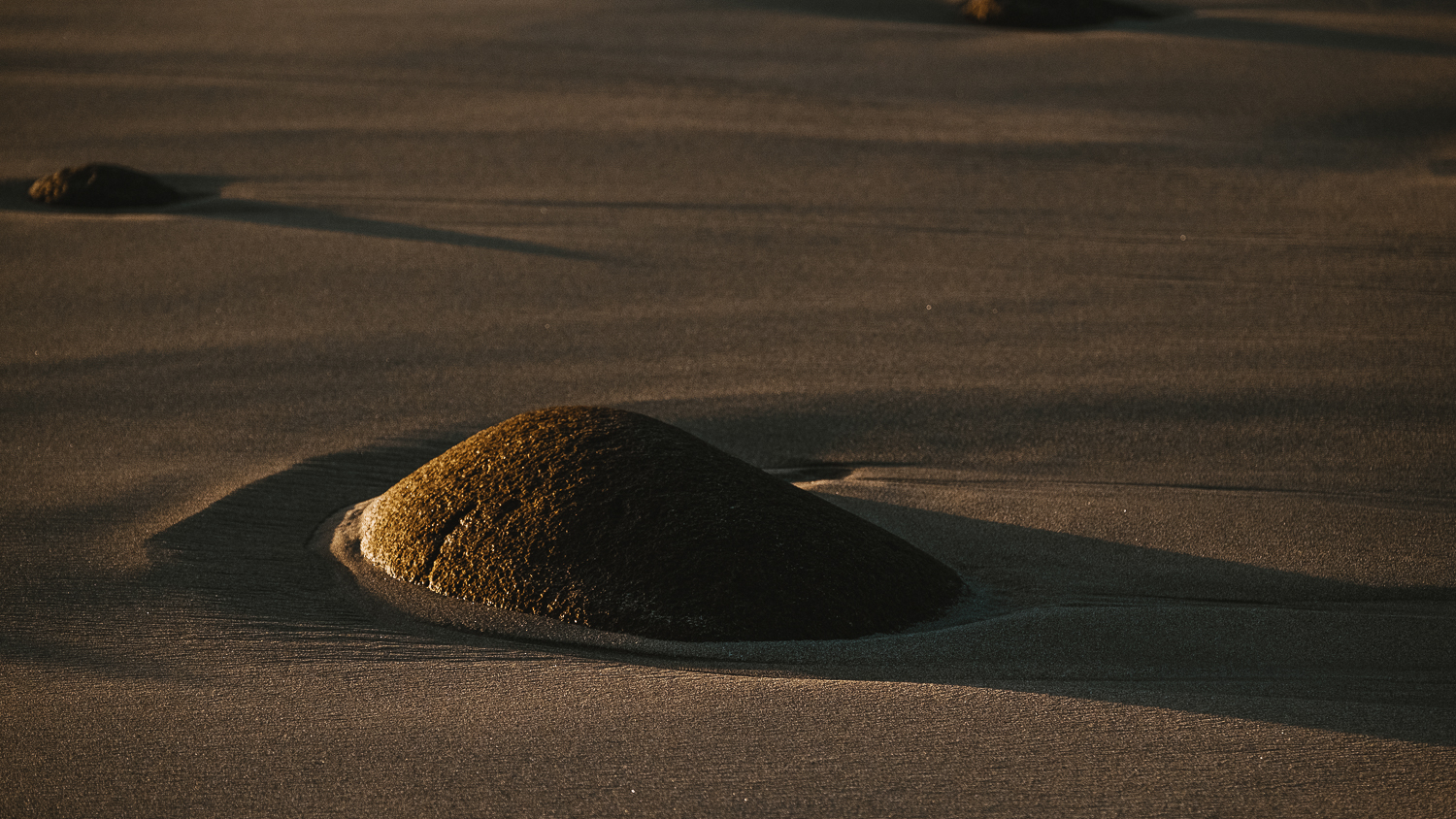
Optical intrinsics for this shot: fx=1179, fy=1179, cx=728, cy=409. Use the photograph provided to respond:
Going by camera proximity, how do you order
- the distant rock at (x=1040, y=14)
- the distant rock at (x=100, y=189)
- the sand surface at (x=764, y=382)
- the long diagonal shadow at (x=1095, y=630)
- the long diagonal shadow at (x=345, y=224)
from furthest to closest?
the distant rock at (x=1040, y=14) < the distant rock at (x=100, y=189) < the long diagonal shadow at (x=345, y=224) < the long diagonal shadow at (x=1095, y=630) < the sand surface at (x=764, y=382)

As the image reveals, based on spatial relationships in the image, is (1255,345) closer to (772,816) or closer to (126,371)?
(772,816)

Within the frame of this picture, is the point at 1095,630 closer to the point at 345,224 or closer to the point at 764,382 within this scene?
the point at 764,382

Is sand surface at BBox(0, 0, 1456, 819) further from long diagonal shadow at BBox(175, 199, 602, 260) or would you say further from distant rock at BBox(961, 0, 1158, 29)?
distant rock at BBox(961, 0, 1158, 29)

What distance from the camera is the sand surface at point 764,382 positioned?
72.1 inches

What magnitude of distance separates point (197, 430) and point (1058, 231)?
11.0 feet

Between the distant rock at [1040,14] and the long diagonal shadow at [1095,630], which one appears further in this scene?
the distant rock at [1040,14]

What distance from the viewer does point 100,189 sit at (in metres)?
5.20

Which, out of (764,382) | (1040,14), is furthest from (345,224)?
(1040,14)

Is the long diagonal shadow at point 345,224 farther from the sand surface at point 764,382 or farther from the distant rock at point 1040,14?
the distant rock at point 1040,14

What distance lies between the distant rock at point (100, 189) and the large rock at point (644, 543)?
3351mm

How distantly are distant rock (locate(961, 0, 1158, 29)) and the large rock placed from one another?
6.27 meters

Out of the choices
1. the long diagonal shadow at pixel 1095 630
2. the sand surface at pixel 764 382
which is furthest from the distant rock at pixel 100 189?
the long diagonal shadow at pixel 1095 630

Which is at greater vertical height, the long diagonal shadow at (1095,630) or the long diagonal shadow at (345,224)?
the long diagonal shadow at (345,224)

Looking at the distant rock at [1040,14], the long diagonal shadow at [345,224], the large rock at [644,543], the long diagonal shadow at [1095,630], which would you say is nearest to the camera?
the long diagonal shadow at [1095,630]
